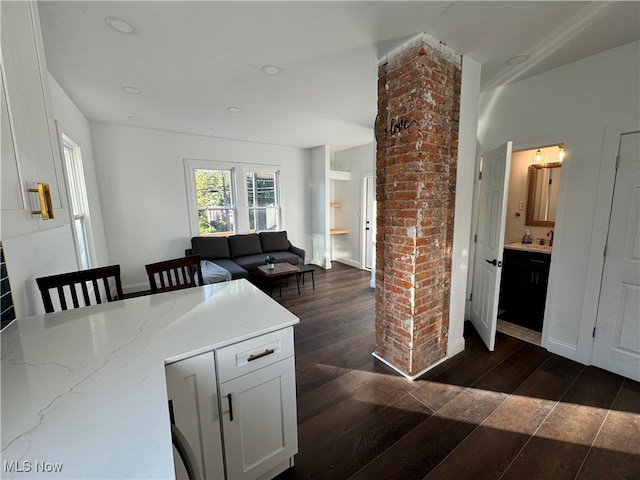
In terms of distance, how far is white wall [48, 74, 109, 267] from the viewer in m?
2.48

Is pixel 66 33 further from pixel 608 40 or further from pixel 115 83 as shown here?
pixel 608 40

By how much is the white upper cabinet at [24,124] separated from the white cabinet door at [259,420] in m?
0.96

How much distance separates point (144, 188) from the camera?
13.9 feet

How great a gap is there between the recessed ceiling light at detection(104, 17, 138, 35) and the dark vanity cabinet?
423 cm

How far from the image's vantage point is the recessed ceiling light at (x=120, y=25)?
165 cm

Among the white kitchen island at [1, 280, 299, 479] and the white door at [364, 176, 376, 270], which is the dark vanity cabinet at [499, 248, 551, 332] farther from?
the white kitchen island at [1, 280, 299, 479]

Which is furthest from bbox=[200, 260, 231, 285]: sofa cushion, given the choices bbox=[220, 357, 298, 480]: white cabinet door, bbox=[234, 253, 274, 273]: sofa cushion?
bbox=[220, 357, 298, 480]: white cabinet door

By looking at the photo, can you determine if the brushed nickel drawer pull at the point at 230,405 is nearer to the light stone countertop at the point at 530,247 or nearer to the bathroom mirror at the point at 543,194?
the light stone countertop at the point at 530,247

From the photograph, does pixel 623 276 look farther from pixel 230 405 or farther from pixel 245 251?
pixel 245 251

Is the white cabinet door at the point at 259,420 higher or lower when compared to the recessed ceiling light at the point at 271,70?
lower

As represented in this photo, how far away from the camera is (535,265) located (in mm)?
3055

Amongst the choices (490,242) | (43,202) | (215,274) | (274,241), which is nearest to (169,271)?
(43,202)

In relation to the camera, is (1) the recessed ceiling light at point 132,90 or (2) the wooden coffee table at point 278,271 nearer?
(1) the recessed ceiling light at point 132,90

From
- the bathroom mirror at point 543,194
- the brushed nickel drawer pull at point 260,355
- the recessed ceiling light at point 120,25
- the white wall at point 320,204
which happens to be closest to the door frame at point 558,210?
the bathroom mirror at point 543,194
